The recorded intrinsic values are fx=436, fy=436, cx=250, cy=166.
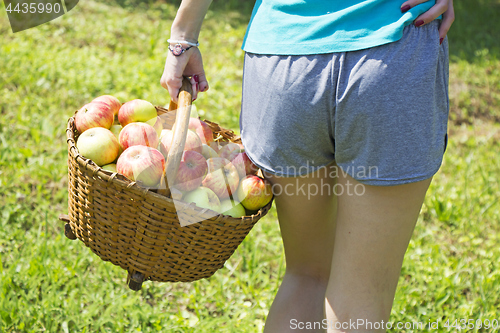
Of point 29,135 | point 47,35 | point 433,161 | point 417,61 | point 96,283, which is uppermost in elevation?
point 417,61

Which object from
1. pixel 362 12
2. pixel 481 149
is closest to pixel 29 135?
pixel 362 12

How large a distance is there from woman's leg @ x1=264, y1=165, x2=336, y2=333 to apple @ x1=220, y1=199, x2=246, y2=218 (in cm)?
12

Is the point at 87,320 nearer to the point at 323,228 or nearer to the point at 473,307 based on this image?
the point at 323,228

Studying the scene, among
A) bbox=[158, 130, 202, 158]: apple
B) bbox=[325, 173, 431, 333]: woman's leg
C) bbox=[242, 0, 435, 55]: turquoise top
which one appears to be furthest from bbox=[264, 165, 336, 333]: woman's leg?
bbox=[242, 0, 435, 55]: turquoise top

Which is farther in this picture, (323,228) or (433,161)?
(323,228)

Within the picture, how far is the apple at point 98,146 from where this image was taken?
128cm

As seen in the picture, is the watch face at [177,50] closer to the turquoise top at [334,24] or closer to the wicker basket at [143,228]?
the wicker basket at [143,228]

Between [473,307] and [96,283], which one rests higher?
[96,283]

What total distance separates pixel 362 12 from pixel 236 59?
11.5ft

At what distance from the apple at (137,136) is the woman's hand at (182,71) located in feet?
0.45

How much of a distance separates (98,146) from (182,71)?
34 cm

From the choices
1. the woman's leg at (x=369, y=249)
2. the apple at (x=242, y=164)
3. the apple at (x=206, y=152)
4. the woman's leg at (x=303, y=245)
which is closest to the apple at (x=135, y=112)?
the apple at (x=206, y=152)

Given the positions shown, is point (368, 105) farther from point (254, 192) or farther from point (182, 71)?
point (182, 71)

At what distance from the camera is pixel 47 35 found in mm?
4102
